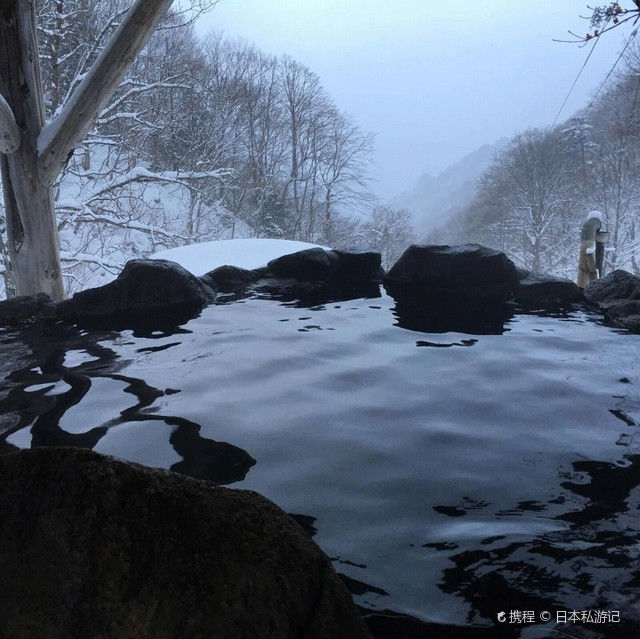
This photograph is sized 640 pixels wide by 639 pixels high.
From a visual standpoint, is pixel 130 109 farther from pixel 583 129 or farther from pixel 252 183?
pixel 583 129

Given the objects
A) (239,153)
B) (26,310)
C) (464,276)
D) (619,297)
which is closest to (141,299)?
(26,310)

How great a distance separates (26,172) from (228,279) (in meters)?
1.69

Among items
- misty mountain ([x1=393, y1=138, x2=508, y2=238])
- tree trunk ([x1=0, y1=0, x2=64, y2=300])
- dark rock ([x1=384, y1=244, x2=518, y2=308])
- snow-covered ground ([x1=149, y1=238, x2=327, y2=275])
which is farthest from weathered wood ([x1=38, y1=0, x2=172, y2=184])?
misty mountain ([x1=393, y1=138, x2=508, y2=238])

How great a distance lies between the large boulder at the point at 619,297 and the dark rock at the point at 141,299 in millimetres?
2734

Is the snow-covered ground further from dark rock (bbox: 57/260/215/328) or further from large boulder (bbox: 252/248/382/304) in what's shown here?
dark rock (bbox: 57/260/215/328)

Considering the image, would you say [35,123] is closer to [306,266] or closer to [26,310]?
[26,310]

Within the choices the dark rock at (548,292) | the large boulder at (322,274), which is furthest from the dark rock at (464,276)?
the large boulder at (322,274)

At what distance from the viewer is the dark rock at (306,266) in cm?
477

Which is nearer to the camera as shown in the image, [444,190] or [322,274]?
[322,274]

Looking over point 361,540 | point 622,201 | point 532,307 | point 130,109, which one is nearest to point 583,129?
point 622,201

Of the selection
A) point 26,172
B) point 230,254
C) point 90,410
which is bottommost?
point 90,410

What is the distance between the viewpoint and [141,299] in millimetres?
3789

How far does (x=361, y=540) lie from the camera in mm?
1351

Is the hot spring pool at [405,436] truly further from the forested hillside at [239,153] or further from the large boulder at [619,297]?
the forested hillside at [239,153]
